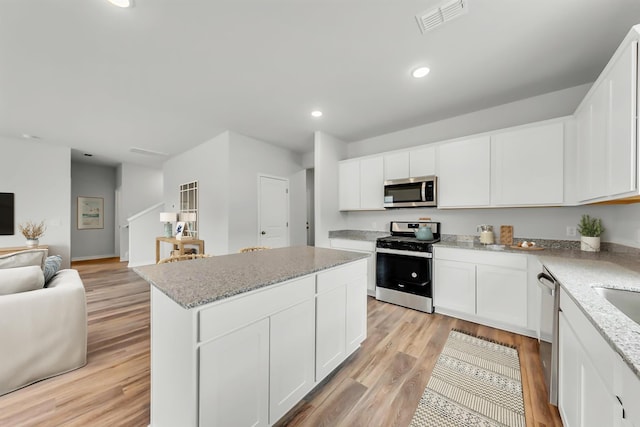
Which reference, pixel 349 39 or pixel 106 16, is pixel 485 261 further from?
pixel 106 16

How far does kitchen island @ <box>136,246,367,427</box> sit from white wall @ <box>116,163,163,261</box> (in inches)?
251

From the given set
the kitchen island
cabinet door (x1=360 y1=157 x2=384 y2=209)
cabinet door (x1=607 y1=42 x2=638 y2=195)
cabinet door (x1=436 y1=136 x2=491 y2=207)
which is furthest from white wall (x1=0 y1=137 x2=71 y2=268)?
cabinet door (x1=607 y1=42 x2=638 y2=195)

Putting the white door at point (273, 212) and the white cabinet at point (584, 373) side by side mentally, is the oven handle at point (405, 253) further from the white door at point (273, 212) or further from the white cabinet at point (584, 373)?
the white door at point (273, 212)

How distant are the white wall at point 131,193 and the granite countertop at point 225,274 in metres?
6.26

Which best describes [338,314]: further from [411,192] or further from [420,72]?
[420,72]

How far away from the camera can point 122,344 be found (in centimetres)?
228

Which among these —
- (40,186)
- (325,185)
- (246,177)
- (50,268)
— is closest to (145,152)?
(40,186)

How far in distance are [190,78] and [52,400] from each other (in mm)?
2767

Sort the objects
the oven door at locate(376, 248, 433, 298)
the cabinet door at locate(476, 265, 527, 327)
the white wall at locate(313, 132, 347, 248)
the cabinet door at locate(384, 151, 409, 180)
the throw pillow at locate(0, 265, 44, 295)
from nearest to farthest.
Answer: the throw pillow at locate(0, 265, 44, 295)
the cabinet door at locate(476, 265, 527, 327)
the oven door at locate(376, 248, 433, 298)
the cabinet door at locate(384, 151, 409, 180)
the white wall at locate(313, 132, 347, 248)

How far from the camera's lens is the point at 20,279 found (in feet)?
5.82

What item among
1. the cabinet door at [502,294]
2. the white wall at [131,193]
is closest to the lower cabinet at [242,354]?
the cabinet door at [502,294]

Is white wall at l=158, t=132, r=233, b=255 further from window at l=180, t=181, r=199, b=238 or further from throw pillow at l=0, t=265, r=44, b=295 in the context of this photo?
throw pillow at l=0, t=265, r=44, b=295

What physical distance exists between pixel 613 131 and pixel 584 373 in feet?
5.07

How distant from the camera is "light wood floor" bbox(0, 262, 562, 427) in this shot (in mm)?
A: 1468
